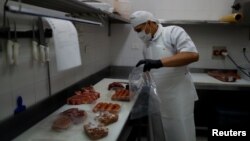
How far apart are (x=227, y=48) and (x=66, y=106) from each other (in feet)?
7.55

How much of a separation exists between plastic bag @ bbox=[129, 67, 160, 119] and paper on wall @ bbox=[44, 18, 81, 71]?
58cm

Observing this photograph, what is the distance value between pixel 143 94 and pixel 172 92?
0.28 meters

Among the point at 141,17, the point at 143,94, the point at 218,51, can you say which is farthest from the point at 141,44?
the point at 143,94

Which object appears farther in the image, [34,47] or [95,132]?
[34,47]

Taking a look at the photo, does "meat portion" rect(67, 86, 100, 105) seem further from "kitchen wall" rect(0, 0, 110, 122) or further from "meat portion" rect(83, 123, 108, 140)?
"meat portion" rect(83, 123, 108, 140)

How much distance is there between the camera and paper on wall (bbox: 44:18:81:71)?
1.28 m

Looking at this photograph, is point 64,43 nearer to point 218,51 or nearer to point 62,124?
point 62,124

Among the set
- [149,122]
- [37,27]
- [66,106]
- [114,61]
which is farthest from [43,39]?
[114,61]

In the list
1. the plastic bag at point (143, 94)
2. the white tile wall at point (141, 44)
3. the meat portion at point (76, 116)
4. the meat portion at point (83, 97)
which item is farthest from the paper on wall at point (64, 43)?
the white tile wall at point (141, 44)

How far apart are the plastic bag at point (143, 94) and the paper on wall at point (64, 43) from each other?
0.58 metres

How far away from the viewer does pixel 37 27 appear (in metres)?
1.45

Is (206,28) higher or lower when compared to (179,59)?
higher

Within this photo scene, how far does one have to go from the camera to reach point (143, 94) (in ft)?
6.40
